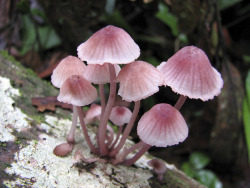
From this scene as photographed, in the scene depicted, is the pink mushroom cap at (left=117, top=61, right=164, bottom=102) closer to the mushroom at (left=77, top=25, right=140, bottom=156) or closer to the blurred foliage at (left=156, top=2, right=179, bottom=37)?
the mushroom at (left=77, top=25, right=140, bottom=156)

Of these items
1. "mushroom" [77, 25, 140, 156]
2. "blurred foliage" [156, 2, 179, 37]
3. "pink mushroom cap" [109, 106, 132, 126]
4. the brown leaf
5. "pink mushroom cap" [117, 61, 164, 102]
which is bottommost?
→ the brown leaf

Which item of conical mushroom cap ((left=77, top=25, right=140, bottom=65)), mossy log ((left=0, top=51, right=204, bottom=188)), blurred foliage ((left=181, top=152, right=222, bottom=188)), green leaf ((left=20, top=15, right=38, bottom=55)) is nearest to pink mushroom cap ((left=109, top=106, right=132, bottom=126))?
mossy log ((left=0, top=51, right=204, bottom=188))

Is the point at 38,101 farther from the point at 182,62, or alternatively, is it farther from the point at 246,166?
the point at 246,166

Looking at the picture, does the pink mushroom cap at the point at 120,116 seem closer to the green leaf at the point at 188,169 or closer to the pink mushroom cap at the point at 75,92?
the pink mushroom cap at the point at 75,92

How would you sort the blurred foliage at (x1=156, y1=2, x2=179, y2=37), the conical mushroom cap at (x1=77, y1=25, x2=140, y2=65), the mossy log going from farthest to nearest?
the blurred foliage at (x1=156, y1=2, x2=179, y2=37) < the mossy log < the conical mushroom cap at (x1=77, y1=25, x2=140, y2=65)

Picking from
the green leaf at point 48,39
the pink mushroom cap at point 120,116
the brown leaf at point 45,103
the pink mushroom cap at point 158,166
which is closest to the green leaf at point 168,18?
the green leaf at point 48,39

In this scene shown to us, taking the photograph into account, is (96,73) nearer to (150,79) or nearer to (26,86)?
(150,79)
